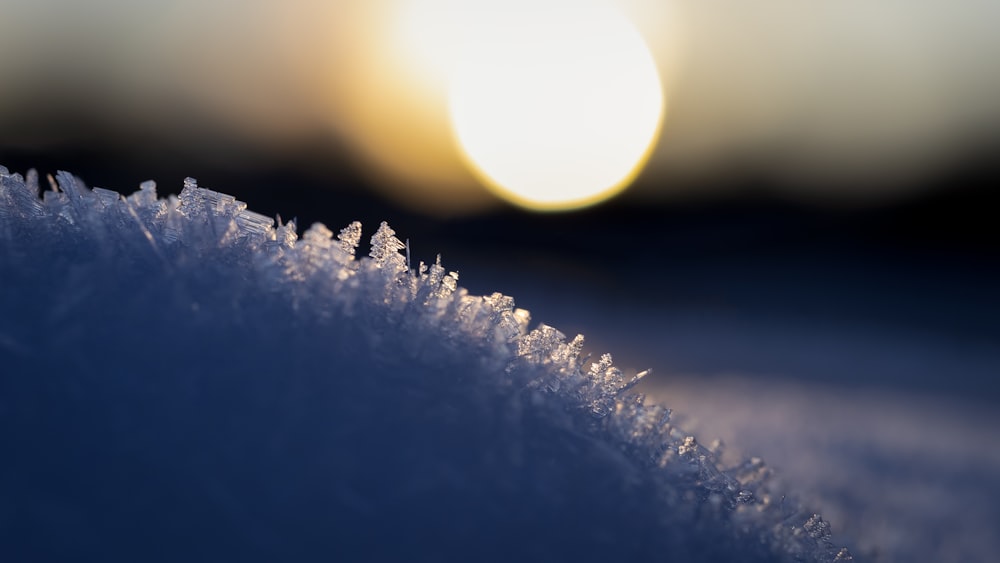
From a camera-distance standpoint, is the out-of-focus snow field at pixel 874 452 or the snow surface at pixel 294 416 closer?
the snow surface at pixel 294 416

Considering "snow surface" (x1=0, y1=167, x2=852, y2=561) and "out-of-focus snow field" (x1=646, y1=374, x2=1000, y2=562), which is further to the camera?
"out-of-focus snow field" (x1=646, y1=374, x2=1000, y2=562)

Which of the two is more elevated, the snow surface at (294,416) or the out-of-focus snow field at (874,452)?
the out-of-focus snow field at (874,452)

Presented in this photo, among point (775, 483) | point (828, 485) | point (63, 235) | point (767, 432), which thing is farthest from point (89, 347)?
point (767, 432)

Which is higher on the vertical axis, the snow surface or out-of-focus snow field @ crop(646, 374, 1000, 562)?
out-of-focus snow field @ crop(646, 374, 1000, 562)

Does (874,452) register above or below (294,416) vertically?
above

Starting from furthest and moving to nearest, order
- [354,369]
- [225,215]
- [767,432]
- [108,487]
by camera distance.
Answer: [767,432] < [225,215] < [354,369] < [108,487]

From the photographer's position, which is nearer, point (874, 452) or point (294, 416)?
point (294, 416)

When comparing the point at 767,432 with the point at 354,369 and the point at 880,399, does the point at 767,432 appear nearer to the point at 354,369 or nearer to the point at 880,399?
the point at 880,399

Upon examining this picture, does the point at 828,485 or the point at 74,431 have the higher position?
the point at 828,485
